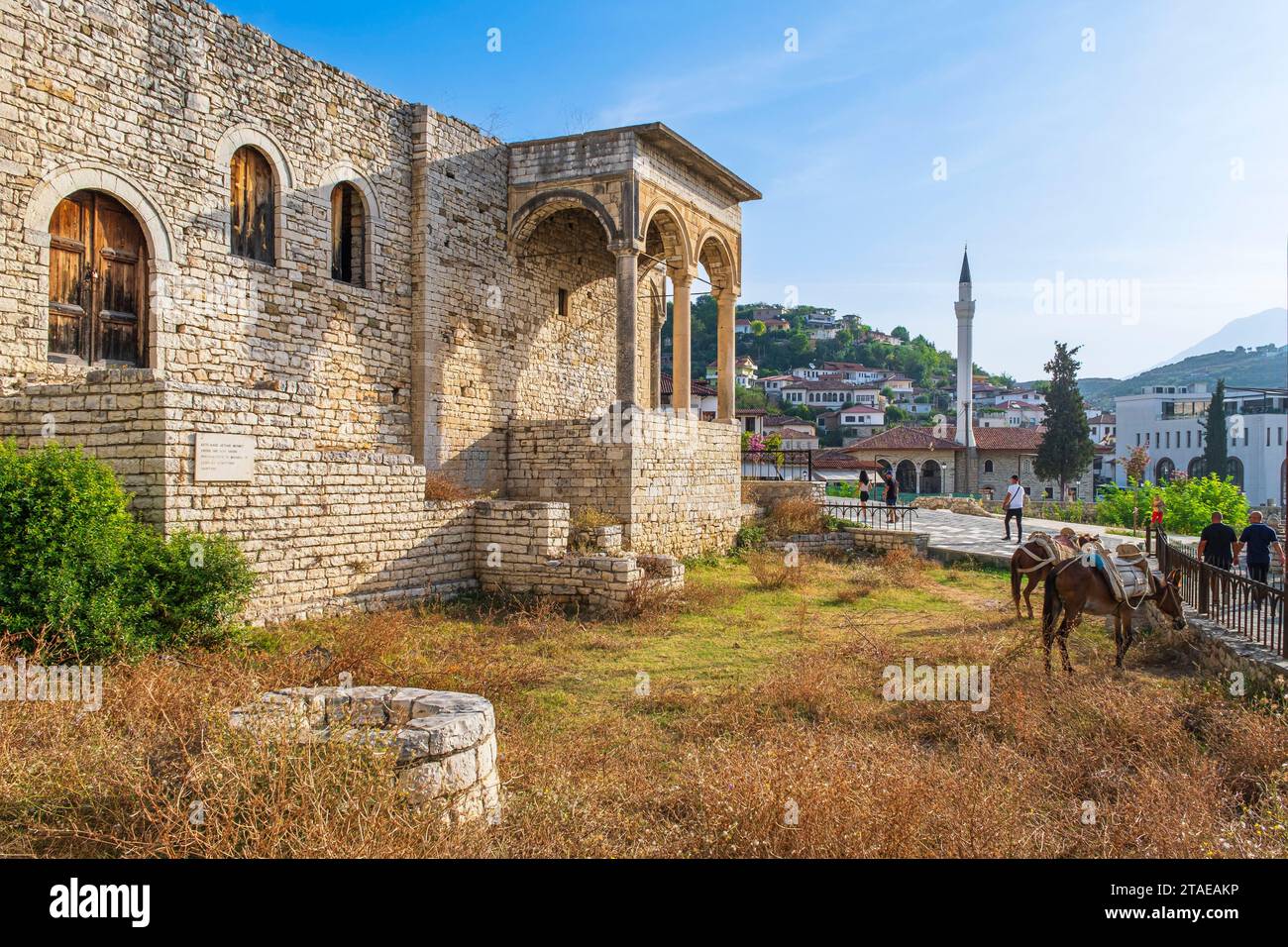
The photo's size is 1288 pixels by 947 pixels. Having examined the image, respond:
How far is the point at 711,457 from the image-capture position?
17703mm

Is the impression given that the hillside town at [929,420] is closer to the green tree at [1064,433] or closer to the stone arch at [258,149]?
the green tree at [1064,433]

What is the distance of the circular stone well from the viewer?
4.25m

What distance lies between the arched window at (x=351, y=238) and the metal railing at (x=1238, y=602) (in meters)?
13.0

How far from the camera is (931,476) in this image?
5738cm

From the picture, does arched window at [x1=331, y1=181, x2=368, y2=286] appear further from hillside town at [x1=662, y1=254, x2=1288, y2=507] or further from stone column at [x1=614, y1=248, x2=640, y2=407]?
hillside town at [x1=662, y1=254, x2=1288, y2=507]

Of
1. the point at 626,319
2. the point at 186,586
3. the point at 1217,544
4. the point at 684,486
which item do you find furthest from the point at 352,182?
the point at 1217,544

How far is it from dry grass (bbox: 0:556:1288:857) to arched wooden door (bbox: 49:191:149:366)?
470 centimetres

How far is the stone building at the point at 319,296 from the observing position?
9.48 m

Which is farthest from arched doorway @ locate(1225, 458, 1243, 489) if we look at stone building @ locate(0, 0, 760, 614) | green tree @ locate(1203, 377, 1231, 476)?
stone building @ locate(0, 0, 760, 614)

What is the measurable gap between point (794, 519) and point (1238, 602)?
10.9 meters

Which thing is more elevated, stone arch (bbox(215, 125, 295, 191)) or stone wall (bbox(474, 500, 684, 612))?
stone arch (bbox(215, 125, 295, 191))

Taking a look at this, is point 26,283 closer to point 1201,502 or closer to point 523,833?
point 523,833

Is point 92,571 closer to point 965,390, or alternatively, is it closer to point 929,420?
point 965,390
